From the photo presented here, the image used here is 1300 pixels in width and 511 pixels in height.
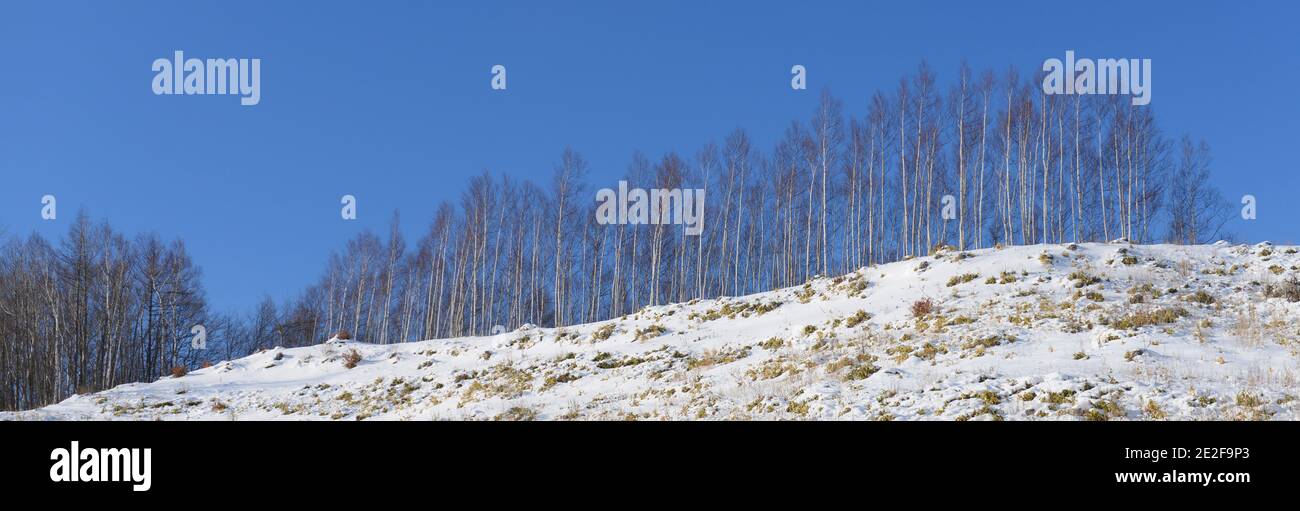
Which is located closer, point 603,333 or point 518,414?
point 518,414

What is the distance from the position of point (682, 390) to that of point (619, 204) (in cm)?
2882

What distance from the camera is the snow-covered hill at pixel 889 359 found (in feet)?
39.6

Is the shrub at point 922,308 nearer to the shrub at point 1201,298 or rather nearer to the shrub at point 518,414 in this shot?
the shrub at point 1201,298

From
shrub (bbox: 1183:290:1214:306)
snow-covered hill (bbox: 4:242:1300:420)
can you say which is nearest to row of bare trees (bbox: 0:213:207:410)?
snow-covered hill (bbox: 4:242:1300:420)

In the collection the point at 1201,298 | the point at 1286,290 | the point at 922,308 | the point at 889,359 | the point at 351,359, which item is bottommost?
the point at 351,359

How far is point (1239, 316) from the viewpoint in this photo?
1617cm

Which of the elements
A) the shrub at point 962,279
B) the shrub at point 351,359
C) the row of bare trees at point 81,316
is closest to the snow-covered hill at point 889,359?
the shrub at point 962,279

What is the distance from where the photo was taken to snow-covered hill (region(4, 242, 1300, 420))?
12062 mm

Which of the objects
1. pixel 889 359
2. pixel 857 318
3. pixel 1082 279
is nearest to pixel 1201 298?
pixel 1082 279

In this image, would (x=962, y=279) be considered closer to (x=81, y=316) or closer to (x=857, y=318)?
(x=857, y=318)

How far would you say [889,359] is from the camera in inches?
626

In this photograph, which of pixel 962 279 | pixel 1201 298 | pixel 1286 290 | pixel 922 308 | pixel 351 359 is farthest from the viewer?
pixel 351 359
